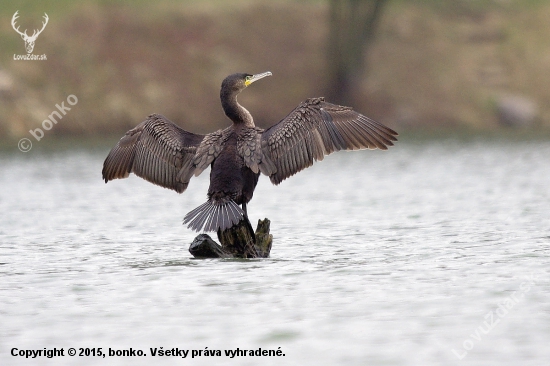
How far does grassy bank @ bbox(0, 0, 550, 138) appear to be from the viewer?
1345 inches

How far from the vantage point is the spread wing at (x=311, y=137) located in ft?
32.9

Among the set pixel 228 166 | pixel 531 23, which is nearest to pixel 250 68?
pixel 531 23

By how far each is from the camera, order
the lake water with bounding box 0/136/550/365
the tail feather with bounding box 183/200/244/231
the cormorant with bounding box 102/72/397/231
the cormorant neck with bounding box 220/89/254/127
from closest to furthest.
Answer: the lake water with bounding box 0/136/550/365
the tail feather with bounding box 183/200/244/231
the cormorant with bounding box 102/72/397/231
the cormorant neck with bounding box 220/89/254/127

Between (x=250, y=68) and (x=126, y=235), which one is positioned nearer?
(x=126, y=235)

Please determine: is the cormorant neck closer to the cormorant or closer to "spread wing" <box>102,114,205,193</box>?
the cormorant

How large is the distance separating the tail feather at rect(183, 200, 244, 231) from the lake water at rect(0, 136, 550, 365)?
0.46 metres

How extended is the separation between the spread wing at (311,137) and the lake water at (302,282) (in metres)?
1.06

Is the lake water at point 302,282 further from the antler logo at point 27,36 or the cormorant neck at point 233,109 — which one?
the antler logo at point 27,36

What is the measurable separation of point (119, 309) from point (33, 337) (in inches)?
38.8

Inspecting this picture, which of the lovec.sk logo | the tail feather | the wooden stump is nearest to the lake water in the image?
the wooden stump

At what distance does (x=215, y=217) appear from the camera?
951 cm

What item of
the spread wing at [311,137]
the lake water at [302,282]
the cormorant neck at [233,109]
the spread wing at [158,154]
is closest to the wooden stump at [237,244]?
the lake water at [302,282]

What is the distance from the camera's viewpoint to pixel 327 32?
4084 centimetres

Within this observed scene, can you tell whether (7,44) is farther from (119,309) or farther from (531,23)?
(119,309)
